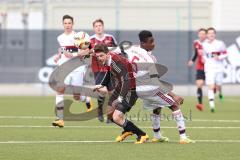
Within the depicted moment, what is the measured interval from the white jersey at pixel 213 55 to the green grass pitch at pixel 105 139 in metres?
1.76

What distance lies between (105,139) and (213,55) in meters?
9.94

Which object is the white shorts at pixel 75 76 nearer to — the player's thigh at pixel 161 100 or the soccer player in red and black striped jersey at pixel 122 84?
the soccer player in red and black striped jersey at pixel 122 84

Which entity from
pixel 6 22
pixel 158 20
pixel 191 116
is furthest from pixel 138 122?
pixel 6 22

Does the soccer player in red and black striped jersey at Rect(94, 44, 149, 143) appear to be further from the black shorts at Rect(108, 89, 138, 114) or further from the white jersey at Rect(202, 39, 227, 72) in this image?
the white jersey at Rect(202, 39, 227, 72)

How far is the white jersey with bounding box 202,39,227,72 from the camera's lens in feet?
77.6

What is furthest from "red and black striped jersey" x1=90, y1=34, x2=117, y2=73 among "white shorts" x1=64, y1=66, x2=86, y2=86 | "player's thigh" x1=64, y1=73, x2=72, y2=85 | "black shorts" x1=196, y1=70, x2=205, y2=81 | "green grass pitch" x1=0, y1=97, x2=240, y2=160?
"black shorts" x1=196, y1=70, x2=205, y2=81

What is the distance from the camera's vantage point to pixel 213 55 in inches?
936

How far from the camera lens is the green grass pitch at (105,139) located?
11.9 metres

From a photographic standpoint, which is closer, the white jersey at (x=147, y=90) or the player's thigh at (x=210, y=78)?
the white jersey at (x=147, y=90)

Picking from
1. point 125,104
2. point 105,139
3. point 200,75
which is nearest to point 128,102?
point 125,104

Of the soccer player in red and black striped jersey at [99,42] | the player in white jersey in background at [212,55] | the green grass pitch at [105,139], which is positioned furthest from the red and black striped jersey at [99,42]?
the player in white jersey in background at [212,55]

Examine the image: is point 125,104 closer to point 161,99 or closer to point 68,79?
point 161,99

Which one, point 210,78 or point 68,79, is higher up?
point 68,79

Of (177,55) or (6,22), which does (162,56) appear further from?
(6,22)
